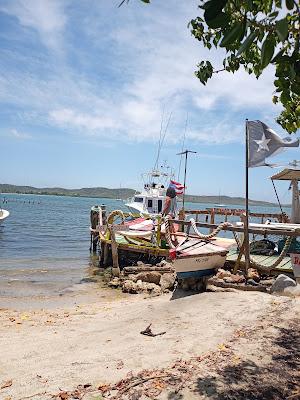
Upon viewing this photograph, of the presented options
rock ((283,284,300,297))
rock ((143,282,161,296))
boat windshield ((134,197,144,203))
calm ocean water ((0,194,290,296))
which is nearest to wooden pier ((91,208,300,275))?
rock ((283,284,300,297))

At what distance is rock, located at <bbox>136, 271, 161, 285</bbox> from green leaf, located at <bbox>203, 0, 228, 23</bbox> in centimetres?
1232

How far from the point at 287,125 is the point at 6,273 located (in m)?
15.7

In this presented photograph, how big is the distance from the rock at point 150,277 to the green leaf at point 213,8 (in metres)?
12.3

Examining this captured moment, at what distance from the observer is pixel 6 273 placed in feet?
58.4

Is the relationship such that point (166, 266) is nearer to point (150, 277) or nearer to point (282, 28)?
point (150, 277)

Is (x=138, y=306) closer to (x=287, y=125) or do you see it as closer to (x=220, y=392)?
(x=220, y=392)

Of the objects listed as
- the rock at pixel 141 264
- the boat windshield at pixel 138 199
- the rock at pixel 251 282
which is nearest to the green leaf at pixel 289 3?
the rock at pixel 251 282

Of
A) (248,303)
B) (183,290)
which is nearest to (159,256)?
(183,290)

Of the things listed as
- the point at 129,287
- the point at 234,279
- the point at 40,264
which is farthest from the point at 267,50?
the point at 40,264

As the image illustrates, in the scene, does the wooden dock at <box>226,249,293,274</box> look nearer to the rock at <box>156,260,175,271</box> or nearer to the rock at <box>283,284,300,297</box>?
the rock at <box>283,284,300,297</box>

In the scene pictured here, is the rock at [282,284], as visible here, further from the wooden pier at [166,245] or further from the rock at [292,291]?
the wooden pier at [166,245]

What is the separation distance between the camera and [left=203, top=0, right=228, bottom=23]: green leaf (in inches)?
92.7

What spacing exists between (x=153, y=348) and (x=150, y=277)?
777 cm

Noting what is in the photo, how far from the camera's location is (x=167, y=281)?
13180 mm
